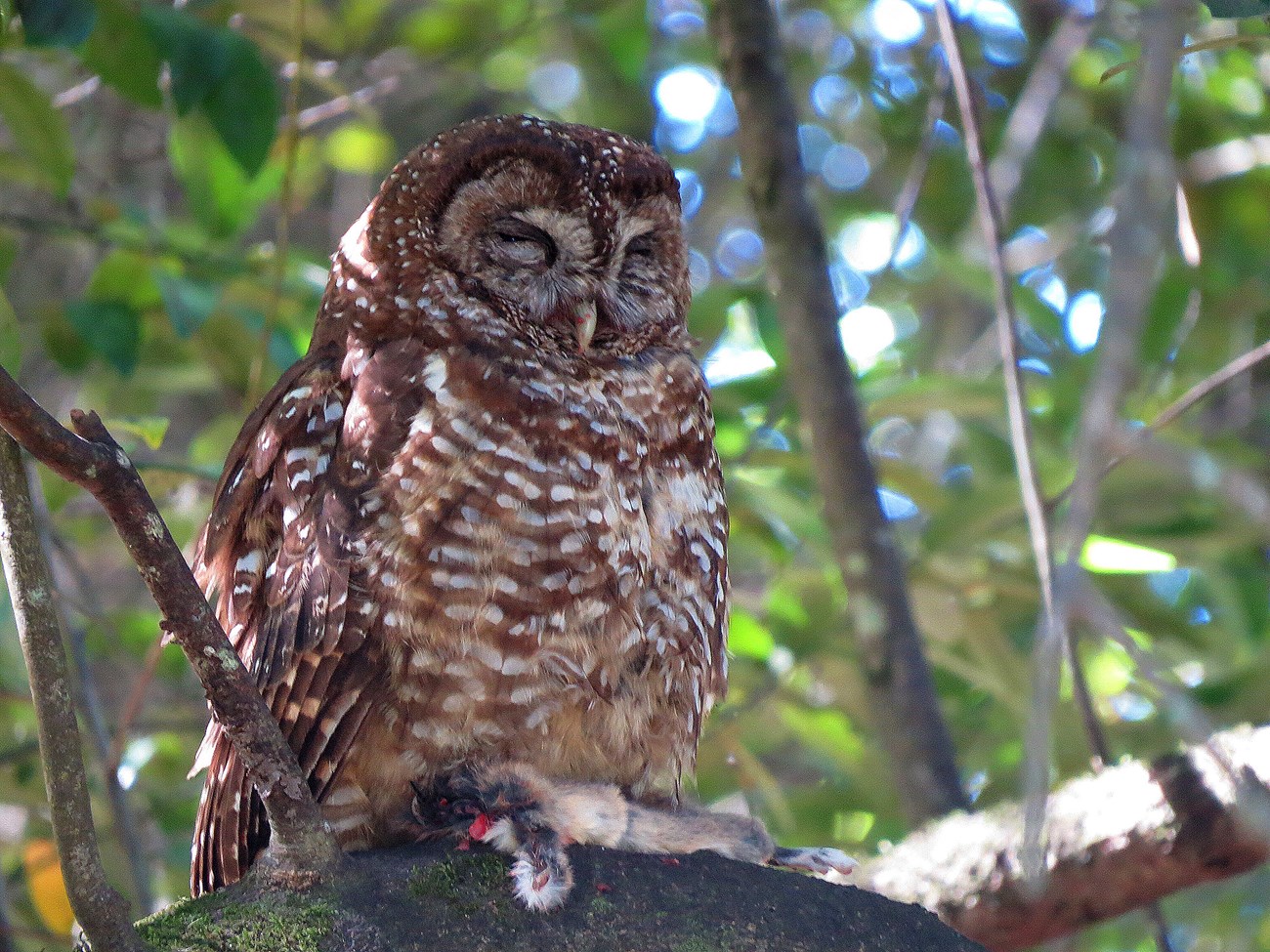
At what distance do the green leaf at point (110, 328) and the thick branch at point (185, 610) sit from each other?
1536mm

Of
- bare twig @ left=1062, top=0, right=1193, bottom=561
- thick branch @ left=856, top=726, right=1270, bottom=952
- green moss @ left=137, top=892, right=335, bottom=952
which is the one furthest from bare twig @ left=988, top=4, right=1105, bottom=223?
green moss @ left=137, top=892, right=335, bottom=952

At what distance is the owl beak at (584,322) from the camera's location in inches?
96.9

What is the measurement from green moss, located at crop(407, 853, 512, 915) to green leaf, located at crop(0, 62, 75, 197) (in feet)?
5.47

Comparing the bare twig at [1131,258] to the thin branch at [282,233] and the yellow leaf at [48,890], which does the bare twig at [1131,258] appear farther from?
the yellow leaf at [48,890]

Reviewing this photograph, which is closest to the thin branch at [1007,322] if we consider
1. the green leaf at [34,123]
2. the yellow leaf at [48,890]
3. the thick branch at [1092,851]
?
the thick branch at [1092,851]

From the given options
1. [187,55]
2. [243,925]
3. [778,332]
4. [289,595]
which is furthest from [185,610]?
[778,332]

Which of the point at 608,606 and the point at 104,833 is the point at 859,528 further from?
the point at 104,833

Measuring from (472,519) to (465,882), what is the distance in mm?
554

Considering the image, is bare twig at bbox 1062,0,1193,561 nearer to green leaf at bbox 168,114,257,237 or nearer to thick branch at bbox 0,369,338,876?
thick branch at bbox 0,369,338,876

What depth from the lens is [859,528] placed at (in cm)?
322

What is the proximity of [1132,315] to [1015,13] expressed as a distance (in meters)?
3.29

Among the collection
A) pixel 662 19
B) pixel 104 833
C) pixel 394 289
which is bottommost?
pixel 104 833

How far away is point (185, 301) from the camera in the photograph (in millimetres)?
2941

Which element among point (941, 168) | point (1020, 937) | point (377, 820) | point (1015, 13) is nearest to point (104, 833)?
point (377, 820)
